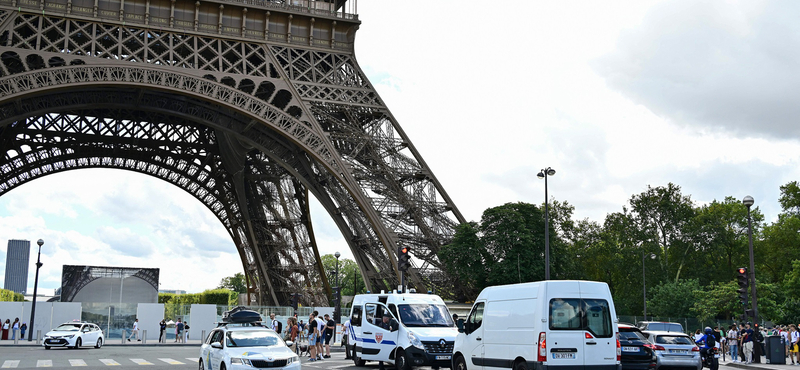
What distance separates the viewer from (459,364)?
53.6 feet

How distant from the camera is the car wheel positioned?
16.0m

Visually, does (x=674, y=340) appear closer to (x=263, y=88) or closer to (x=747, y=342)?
(x=747, y=342)

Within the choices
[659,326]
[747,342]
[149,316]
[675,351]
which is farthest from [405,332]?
[149,316]

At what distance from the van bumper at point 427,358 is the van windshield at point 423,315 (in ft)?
3.60

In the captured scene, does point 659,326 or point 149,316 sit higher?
point 659,326

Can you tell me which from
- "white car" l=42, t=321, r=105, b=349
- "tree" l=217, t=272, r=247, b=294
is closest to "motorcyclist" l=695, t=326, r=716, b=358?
"white car" l=42, t=321, r=105, b=349

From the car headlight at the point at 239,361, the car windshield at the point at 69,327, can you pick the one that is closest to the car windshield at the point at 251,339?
the car headlight at the point at 239,361

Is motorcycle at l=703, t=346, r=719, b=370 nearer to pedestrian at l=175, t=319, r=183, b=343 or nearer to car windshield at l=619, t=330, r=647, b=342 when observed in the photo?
car windshield at l=619, t=330, r=647, b=342

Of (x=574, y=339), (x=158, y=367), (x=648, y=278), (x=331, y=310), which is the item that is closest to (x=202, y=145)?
(x=331, y=310)

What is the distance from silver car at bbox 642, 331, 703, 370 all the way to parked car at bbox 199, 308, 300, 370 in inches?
396

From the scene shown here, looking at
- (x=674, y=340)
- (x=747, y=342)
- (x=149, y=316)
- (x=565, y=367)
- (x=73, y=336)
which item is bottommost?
(x=73, y=336)

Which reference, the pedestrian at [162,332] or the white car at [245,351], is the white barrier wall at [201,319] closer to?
the pedestrian at [162,332]

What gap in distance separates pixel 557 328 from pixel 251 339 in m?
6.81

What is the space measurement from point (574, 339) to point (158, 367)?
12.6 metres
